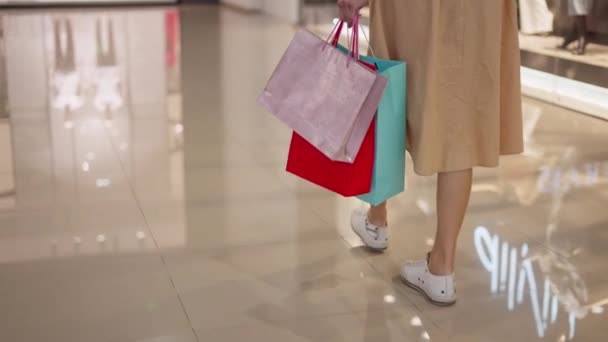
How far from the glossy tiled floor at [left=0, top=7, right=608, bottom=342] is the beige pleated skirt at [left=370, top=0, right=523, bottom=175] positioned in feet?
1.60

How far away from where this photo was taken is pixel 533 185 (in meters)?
3.80

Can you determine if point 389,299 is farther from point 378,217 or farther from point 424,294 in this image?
point 378,217

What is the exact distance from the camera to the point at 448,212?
2.54m

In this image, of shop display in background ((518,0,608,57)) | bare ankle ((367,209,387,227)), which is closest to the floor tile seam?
bare ankle ((367,209,387,227))

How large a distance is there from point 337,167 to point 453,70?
438mm

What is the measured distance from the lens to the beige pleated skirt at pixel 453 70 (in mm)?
2359

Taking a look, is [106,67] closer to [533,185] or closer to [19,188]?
[19,188]

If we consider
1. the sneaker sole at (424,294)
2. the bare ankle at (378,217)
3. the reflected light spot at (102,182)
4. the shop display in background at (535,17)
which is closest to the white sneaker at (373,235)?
the bare ankle at (378,217)

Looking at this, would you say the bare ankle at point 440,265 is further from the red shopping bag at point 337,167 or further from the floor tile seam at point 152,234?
the floor tile seam at point 152,234

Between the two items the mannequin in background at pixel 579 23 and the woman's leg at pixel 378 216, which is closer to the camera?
the woman's leg at pixel 378 216

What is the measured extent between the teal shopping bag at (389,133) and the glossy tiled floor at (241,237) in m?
0.37

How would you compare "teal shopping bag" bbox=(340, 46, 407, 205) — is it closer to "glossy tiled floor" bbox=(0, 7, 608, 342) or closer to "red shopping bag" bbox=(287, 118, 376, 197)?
"red shopping bag" bbox=(287, 118, 376, 197)

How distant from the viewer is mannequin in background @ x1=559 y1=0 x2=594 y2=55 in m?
5.55

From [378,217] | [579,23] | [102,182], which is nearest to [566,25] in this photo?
[579,23]
